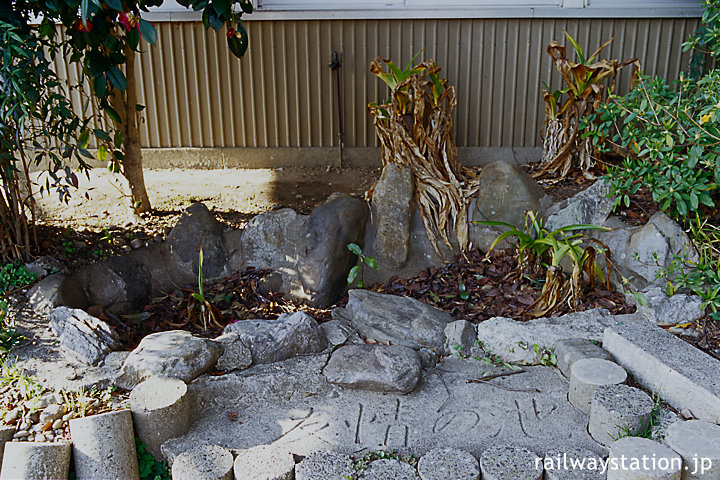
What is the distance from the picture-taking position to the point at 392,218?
4727 mm

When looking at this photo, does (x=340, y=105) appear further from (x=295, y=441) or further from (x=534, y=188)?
(x=295, y=441)

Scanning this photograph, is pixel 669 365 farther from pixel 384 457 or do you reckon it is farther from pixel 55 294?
pixel 55 294

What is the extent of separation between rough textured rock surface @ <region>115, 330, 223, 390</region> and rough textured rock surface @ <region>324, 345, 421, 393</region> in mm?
650

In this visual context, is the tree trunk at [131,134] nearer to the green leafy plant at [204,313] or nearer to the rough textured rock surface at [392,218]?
the green leafy plant at [204,313]

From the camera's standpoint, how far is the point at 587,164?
507cm

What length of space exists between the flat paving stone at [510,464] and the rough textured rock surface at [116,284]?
277 centimetres

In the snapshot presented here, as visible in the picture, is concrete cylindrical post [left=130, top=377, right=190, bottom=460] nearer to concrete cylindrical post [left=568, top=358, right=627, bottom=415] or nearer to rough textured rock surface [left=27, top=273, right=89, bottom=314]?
rough textured rock surface [left=27, top=273, right=89, bottom=314]

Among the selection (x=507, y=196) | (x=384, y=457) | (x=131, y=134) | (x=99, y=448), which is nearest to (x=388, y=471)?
(x=384, y=457)

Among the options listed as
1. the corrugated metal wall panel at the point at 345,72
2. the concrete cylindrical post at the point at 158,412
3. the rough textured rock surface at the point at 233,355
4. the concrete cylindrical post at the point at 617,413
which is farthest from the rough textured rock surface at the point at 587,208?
the concrete cylindrical post at the point at 158,412

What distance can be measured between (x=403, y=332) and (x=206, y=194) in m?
2.61

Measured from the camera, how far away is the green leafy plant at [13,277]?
3.91 m

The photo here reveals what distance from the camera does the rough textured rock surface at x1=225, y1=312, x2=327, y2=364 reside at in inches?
140

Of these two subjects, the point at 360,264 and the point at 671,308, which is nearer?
the point at 671,308

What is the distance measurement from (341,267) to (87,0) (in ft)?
8.07
